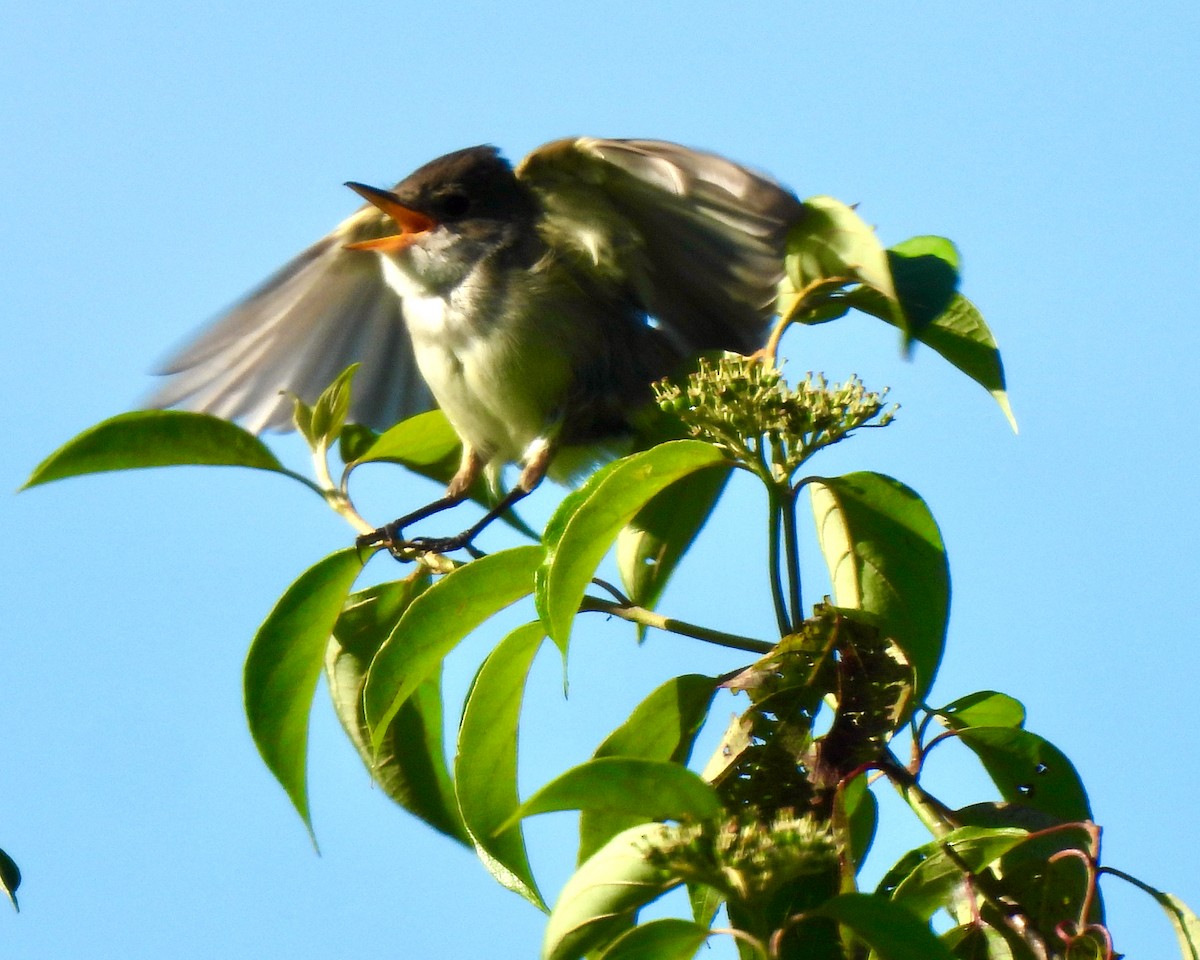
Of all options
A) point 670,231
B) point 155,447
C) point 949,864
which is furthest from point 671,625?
point 670,231

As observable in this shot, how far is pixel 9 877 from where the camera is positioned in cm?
174

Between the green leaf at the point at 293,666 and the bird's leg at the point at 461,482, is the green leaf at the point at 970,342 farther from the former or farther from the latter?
the bird's leg at the point at 461,482

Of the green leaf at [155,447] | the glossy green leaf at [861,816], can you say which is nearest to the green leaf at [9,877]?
the green leaf at [155,447]

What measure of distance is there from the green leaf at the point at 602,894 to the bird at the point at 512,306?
1271 millimetres

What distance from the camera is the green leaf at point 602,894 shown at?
1514 millimetres

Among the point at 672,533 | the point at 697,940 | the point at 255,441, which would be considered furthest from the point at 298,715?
the point at 697,940

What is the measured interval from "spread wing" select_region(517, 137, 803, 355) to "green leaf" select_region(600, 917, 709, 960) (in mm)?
1527

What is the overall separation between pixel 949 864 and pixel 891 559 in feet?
1.79

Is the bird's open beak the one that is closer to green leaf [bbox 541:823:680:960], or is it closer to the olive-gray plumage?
the olive-gray plumage

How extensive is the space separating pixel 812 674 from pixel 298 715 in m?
0.85

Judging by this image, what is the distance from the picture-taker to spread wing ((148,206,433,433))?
4047mm

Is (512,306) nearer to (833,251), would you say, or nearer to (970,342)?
(833,251)

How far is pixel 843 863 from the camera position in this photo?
1655 millimetres

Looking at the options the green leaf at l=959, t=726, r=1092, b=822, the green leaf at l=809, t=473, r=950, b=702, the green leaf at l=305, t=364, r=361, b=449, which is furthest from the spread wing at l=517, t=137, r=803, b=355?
the green leaf at l=959, t=726, r=1092, b=822
